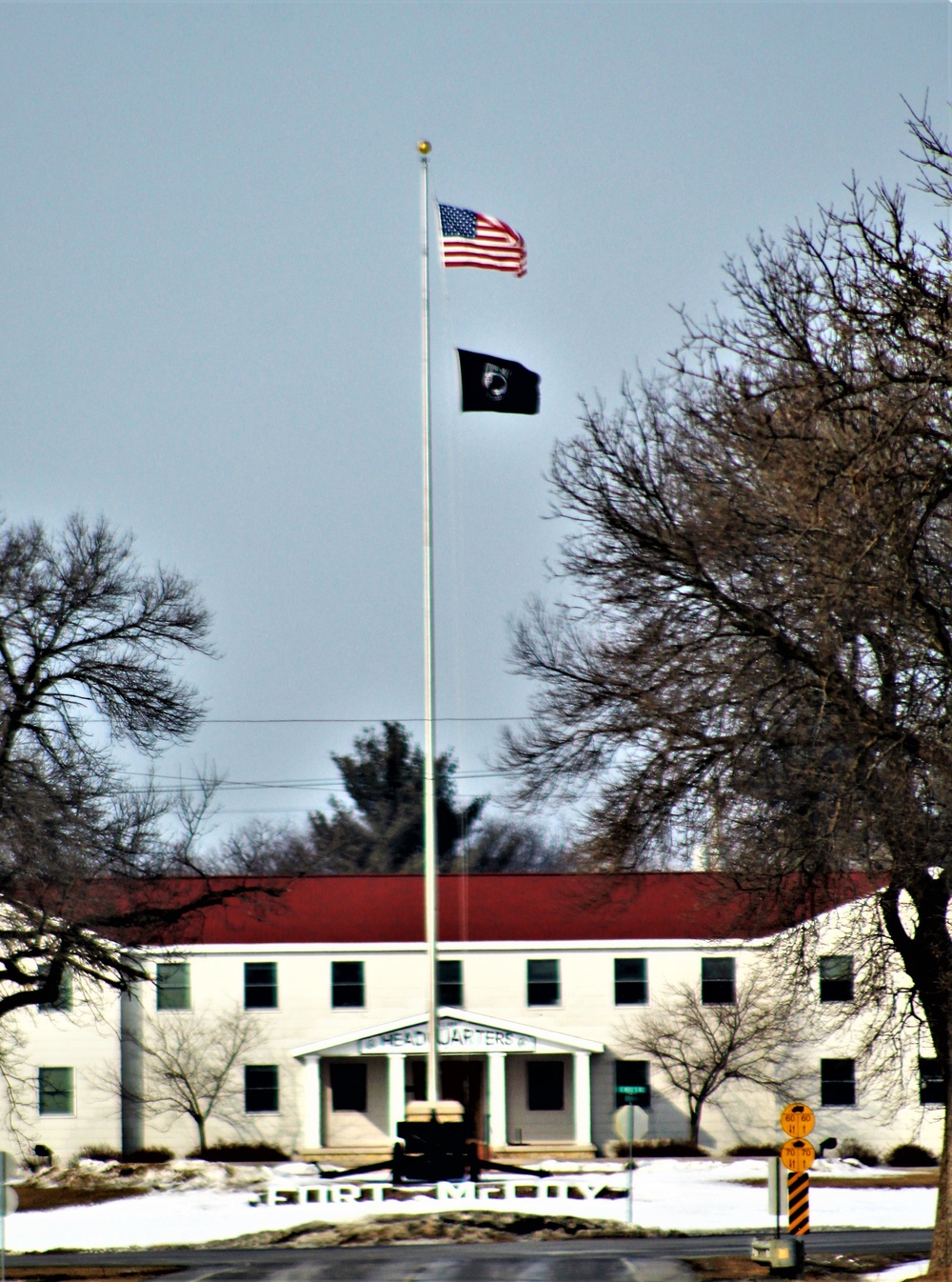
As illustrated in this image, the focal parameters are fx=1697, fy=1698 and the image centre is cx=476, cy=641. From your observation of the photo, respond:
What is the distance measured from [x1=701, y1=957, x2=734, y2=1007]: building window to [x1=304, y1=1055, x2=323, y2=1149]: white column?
11.1m

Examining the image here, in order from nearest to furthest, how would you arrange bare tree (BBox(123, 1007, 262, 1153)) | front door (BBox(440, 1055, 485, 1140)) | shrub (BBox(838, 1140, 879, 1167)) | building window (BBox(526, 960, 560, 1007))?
1. shrub (BBox(838, 1140, 879, 1167))
2. bare tree (BBox(123, 1007, 262, 1153))
3. front door (BBox(440, 1055, 485, 1140))
4. building window (BBox(526, 960, 560, 1007))

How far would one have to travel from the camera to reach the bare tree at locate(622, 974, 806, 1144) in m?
45.3

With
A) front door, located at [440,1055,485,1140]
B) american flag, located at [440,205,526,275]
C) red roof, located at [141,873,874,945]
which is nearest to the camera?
american flag, located at [440,205,526,275]

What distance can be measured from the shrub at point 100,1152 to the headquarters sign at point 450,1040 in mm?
7230

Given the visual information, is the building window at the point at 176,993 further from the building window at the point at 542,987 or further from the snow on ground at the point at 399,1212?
the building window at the point at 542,987

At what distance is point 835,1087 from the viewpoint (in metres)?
47.1

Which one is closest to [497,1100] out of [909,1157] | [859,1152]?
[859,1152]

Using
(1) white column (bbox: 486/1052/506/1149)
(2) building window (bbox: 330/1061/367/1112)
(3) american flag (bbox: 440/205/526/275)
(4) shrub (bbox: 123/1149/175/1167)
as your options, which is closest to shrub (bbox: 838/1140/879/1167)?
(1) white column (bbox: 486/1052/506/1149)

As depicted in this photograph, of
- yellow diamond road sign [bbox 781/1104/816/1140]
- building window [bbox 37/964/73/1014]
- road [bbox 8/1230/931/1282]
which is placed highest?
building window [bbox 37/964/73/1014]

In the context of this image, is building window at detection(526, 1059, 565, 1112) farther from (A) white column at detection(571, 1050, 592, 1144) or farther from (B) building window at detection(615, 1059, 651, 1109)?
(B) building window at detection(615, 1059, 651, 1109)

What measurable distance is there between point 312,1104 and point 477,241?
26176mm

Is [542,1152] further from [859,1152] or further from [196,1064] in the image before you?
[196,1064]

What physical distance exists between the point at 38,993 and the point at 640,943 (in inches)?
1029

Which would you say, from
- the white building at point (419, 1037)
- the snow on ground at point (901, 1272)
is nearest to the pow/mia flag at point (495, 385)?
the snow on ground at point (901, 1272)
